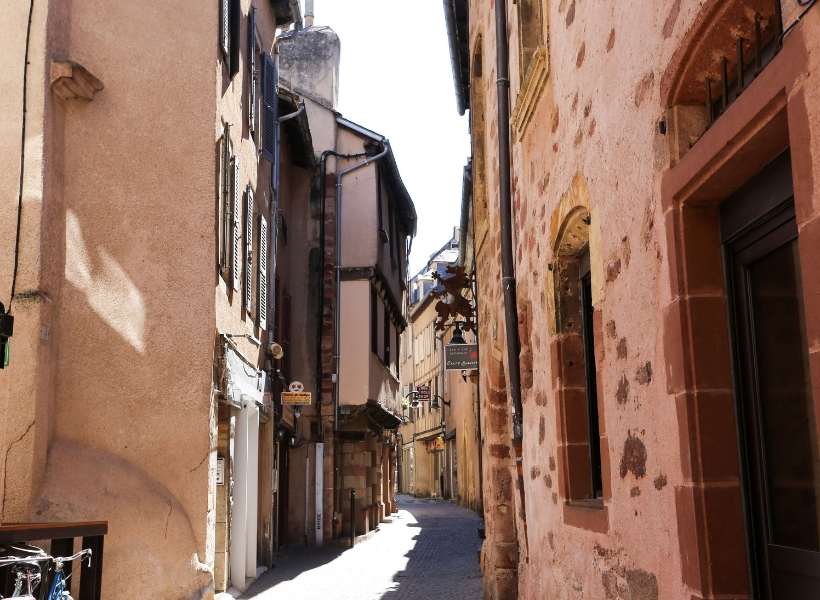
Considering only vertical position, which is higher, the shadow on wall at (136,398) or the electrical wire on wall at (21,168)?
the electrical wire on wall at (21,168)

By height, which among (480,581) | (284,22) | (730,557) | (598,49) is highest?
(284,22)

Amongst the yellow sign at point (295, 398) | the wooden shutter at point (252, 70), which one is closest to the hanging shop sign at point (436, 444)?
the yellow sign at point (295, 398)

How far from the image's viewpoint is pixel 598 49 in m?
5.23

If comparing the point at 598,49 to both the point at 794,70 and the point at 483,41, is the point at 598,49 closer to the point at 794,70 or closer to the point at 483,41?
the point at 794,70

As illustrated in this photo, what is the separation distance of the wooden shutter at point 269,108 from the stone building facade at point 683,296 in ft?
25.9

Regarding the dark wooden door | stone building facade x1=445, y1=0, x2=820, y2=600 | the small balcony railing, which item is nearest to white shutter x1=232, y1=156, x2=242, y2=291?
stone building facade x1=445, y1=0, x2=820, y2=600

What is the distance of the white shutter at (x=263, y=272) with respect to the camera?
13.5m

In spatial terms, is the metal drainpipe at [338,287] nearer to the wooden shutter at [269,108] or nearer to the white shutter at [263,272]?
the wooden shutter at [269,108]

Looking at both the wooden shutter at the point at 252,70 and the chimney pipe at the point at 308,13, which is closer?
the wooden shutter at the point at 252,70

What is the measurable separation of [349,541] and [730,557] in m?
15.2

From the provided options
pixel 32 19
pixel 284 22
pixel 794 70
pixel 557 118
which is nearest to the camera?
pixel 794 70

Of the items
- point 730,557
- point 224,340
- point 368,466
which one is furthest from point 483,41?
point 368,466

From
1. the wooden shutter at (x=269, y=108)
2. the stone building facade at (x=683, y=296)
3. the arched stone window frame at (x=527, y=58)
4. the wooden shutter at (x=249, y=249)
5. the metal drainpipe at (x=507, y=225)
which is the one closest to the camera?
the stone building facade at (x=683, y=296)

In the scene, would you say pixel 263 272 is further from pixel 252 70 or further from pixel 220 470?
pixel 220 470
